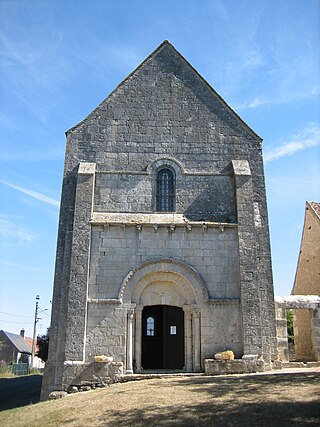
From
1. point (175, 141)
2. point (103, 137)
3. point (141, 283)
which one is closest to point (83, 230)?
point (141, 283)

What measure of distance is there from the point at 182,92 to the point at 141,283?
7.86 metres

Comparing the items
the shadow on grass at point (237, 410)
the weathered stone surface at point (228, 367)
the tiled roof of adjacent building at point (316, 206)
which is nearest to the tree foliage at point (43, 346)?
the tiled roof of adjacent building at point (316, 206)

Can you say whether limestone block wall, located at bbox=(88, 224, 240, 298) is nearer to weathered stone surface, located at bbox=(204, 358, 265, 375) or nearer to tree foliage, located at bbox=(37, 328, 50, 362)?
weathered stone surface, located at bbox=(204, 358, 265, 375)

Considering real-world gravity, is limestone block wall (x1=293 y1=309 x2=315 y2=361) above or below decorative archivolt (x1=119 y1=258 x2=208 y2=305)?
below

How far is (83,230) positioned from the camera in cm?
1546

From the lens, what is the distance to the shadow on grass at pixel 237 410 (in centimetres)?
771

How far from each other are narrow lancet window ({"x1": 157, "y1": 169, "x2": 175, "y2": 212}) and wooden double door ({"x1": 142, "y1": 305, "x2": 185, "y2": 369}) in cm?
403

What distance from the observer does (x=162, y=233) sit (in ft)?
51.1

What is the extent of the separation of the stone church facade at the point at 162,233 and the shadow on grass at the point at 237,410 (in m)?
4.21

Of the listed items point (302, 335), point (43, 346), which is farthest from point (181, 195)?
point (43, 346)

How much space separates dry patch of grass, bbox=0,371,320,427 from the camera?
798cm

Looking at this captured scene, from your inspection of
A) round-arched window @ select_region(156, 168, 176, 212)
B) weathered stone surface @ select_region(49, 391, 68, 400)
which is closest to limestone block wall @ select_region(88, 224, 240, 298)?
round-arched window @ select_region(156, 168, 176, 212)

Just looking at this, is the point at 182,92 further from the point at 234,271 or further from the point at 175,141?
the point at 234,271

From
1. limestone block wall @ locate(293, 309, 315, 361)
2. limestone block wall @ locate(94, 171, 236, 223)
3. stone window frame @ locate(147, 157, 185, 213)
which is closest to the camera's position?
limestone block wall @ locate(94, 171, 236, 223)
